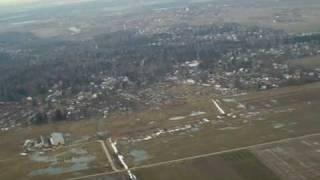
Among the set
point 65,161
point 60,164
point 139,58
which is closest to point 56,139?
point 65,161

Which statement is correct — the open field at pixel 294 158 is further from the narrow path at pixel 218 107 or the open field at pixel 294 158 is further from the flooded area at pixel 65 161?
the flooded area at pixel 65 161

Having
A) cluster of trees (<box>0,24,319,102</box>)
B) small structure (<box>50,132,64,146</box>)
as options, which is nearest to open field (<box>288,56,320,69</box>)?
cluster of trees (<box>0,24,319,102</box>)

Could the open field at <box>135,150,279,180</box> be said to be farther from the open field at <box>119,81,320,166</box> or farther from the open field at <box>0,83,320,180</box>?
the open field at <box>119,81,320,166</box>

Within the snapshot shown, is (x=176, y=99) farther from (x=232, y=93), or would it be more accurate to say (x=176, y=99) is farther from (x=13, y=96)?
(x=13, y=96)

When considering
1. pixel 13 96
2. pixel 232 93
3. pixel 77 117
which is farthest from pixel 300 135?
pixel 13 96

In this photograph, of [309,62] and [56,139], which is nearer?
[56,139]

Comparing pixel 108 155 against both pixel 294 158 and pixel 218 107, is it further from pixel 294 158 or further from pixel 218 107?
pixel 218 107
